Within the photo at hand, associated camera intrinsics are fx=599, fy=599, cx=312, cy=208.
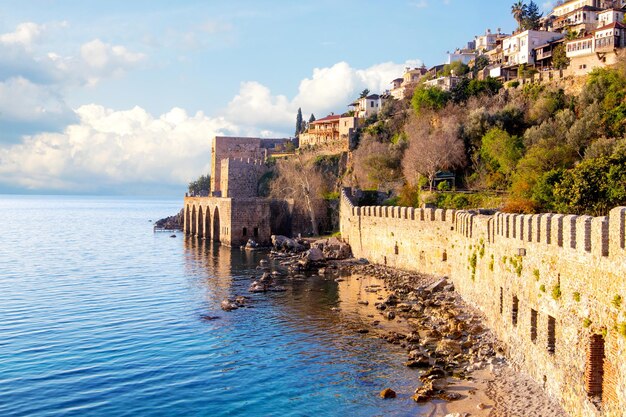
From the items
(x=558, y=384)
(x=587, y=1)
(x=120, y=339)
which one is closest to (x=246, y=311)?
(x=120, y=339)

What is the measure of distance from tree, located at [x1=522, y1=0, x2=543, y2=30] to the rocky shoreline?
57.4 metres

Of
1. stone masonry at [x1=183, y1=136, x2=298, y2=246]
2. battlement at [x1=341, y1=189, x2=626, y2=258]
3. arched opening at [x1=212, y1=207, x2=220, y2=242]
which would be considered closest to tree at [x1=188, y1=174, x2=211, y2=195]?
stone masonry at [x1=183, y1=136, x2=298, y2=246]

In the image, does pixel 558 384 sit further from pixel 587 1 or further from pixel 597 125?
pixel 587 1

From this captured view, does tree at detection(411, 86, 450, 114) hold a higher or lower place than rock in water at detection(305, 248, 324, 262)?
higher

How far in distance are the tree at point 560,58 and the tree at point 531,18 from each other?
18.4m

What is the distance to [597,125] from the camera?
4306 cm

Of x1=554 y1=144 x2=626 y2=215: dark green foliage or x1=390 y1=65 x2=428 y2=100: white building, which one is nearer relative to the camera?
x1=554 y1=144 x2=626 y2=215: dark green foliage

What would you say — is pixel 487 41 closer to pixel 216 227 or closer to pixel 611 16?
pixel 611 16

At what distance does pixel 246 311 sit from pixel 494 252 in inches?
499

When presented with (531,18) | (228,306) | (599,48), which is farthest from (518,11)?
(228,306)

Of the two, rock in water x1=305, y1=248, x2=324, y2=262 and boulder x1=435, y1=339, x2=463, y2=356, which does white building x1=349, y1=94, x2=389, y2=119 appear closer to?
rock in water x1=305, y1=248, x2=324, y2=262

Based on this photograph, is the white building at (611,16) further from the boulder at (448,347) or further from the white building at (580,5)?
the boulder at (448,347)

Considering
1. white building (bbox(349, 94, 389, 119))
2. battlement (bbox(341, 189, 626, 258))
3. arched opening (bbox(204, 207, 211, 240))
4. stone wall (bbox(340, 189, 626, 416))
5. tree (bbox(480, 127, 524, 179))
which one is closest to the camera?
battlement (bbox(341, 189, 626, 258))

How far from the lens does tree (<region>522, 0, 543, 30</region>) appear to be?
268 feet
